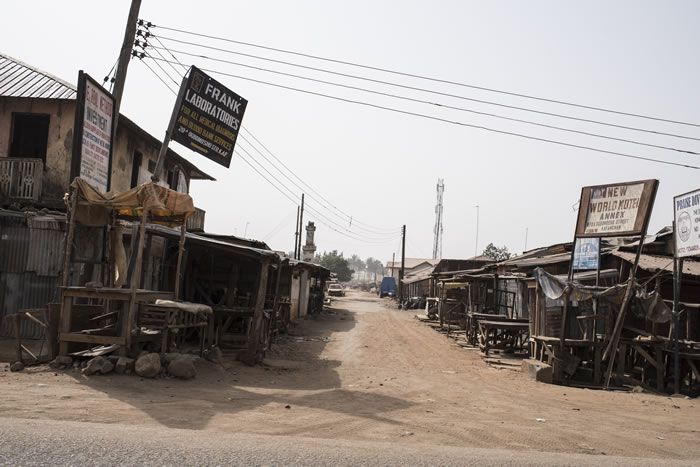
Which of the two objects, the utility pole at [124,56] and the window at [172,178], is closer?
the utility pole at [124,56]

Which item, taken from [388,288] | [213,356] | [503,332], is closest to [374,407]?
[213,356]

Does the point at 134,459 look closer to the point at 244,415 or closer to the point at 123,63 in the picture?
the point at 244,415

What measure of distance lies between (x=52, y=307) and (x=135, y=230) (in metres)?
3.05

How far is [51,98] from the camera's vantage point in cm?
1762

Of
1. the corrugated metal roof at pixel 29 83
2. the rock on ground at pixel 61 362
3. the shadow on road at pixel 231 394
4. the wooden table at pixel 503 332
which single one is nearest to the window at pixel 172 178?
the corrugated metal roof at pixel 29 83

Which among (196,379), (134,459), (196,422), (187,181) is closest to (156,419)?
(196,422)

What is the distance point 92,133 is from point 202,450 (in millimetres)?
9127

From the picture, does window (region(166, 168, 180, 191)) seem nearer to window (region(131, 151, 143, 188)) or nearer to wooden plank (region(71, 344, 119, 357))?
window (region(131, 151, 143, 188))

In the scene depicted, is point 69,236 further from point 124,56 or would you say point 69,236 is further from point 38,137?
point 38,137

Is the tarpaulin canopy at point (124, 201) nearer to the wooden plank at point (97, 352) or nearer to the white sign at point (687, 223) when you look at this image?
the wooden plank at point (97, 352)

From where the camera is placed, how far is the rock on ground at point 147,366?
9.57 m

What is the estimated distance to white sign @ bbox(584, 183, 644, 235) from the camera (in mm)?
13984

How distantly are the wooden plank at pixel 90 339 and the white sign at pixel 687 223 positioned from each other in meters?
11.5

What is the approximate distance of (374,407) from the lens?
29.0 feet
